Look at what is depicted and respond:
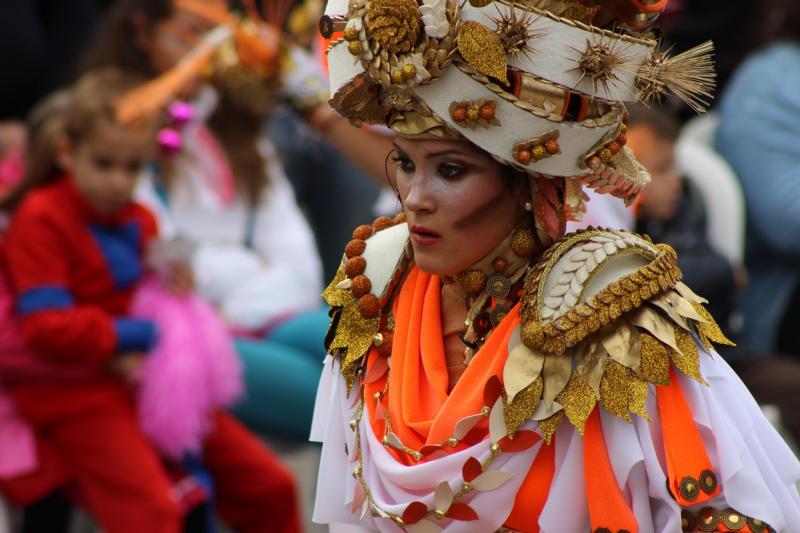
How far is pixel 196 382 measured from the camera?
4.22 m

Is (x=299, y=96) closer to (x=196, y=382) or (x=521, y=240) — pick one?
(x=196, y=382)

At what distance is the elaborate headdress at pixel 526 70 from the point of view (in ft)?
6.92

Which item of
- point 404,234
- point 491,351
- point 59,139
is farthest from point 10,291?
point 491,351

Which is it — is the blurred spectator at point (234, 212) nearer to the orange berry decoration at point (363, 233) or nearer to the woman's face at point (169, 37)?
the woman's face at point (169, 37)

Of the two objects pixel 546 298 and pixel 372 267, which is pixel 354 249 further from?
pixel 546 298

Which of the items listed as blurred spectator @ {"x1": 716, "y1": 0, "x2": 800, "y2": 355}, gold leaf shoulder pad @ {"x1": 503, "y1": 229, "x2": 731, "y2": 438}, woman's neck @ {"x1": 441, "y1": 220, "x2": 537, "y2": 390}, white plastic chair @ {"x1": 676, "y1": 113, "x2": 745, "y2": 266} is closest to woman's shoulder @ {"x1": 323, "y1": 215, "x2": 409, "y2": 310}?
woman's neck @ {"x1": 441, "y1": 220, "x2": 537, "y2": 390}

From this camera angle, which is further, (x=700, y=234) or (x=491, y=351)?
(x=700, y=234)

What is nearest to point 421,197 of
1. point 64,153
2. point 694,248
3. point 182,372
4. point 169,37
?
point 182,372

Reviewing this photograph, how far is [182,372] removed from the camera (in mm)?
4180

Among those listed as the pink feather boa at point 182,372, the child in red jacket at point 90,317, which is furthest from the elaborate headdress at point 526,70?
the pink feather boa at point 182,372

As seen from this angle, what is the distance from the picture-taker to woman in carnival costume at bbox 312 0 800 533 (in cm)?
212

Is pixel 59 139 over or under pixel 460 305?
under

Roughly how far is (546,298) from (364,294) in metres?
0.42

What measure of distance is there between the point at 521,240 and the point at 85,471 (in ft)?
7.41
